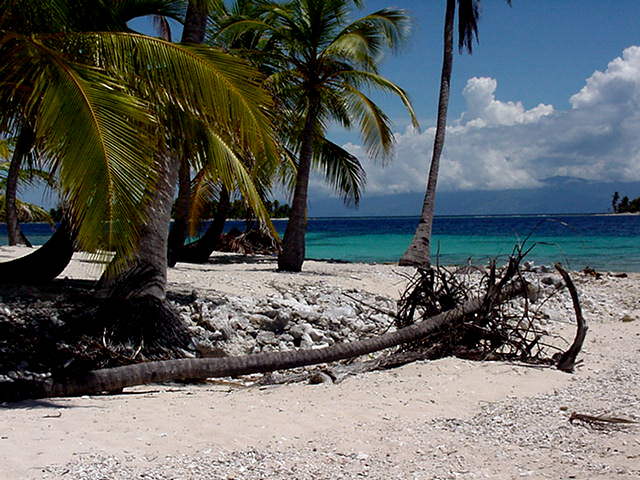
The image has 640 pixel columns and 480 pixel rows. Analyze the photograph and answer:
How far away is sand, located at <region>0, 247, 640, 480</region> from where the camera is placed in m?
3.63

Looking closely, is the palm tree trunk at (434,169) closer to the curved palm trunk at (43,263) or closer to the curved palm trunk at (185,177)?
the curved palm trunk at (185,177)

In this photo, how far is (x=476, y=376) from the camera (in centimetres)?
609

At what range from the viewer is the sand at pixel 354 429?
11.9ft

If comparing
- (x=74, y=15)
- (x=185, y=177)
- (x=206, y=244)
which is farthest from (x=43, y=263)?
(x=206, y=244)

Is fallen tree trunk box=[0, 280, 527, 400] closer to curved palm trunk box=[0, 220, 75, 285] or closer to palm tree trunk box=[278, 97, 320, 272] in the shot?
curved palm trunk box=[0, 220, 75, 285]

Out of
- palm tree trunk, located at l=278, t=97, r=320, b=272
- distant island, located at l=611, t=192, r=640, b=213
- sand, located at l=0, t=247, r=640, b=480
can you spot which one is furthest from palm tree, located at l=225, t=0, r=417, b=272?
distant island, located at l=611, t=192, r=640, b=213

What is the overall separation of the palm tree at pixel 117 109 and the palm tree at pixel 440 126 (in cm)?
1080

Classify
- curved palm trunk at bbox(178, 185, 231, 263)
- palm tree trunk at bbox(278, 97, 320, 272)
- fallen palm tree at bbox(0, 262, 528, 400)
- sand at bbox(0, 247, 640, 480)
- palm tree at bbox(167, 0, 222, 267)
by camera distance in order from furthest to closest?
curved palm trunk at bbox(178, 185, 231, 263) < palm tree trunk at bbox(278, 97, 320, 272) < palm tree at bbox(167, 0, 222, 267) < fallen palm tree at bbox(0, 262, 528, 400) < sand at bbox(0, 247, 640, 480)

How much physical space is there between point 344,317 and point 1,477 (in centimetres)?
698

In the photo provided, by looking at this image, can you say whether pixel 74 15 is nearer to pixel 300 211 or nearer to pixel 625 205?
pixel 300 211

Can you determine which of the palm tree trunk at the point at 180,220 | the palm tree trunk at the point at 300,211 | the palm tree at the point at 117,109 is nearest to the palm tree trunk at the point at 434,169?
the palm tree trunk at the point at 300,211

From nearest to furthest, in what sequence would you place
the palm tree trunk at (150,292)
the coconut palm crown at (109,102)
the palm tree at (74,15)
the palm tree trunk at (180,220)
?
the coconut palm crown at (109,102) → the palm tree at (74,15) → the palm tree trunk at (150,292) → the palm tree trunk at (180,220)

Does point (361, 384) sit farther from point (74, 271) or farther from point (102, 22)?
point (74, 271)

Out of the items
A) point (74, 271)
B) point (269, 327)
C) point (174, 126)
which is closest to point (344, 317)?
point (269, 327)
